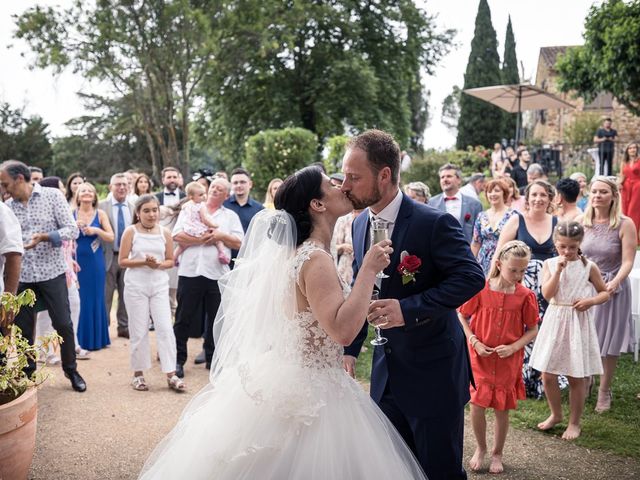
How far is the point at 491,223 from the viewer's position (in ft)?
23.9

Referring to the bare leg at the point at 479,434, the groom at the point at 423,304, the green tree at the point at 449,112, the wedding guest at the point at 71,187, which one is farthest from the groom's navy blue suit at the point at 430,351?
the green tree at the point at 449,112

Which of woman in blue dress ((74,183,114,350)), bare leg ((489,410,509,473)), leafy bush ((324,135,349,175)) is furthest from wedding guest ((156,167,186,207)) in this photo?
leafy bush ((324,135,349,175))

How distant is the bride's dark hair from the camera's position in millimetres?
2895

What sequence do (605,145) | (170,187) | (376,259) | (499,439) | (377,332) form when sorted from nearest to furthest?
(376,259) < (377,332) < (499,439) < (170,187) < (605,145)

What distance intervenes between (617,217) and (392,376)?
3.60 meters

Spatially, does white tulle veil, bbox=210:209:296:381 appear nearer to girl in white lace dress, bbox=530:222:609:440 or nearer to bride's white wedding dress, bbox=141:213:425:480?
bride's white wedding dress, bbox=141:213:425:480

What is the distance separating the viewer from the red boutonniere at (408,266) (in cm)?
283

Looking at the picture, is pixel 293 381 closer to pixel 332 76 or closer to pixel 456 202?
pixel 456 202

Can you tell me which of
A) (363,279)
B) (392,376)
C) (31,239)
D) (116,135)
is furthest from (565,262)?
(116,135)

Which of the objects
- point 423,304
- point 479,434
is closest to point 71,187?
point 479,434

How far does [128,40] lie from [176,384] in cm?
1651

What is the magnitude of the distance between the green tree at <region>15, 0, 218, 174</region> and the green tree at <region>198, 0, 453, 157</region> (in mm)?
3728

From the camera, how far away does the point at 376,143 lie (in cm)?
287

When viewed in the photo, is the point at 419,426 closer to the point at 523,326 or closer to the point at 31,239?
the point at 523,326
